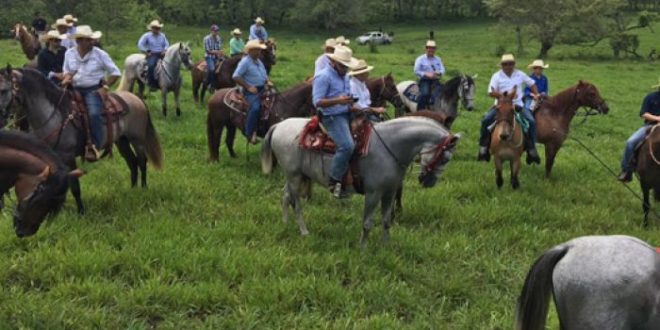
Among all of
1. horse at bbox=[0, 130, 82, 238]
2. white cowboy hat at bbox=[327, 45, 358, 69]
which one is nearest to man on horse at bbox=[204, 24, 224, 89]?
white cowboy hat at bbox=[327, 45, 358, 69]

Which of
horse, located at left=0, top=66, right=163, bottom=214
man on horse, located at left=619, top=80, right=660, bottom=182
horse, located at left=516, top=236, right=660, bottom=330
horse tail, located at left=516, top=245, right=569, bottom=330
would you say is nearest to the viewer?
horse, located at left=516, top=236, right=660, bottom=330

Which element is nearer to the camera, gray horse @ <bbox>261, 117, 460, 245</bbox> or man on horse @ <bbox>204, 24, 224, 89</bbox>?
gray horse @ <bbox>261, 117, 460, 245</bbox>

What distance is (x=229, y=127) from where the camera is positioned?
11789 millimetres

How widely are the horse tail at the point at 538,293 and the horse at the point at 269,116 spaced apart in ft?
24.8

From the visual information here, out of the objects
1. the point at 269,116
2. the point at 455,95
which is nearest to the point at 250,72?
the point at 269,116

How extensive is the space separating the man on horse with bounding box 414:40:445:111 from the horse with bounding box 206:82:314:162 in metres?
3.42

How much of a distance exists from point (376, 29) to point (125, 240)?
6594 centimetres

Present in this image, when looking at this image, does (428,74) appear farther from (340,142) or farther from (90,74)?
(90,74)

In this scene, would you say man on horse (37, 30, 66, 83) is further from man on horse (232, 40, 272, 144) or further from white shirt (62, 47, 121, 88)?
man on horse (232, 40, 272, 144)

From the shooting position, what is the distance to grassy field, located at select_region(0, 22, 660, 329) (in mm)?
5543

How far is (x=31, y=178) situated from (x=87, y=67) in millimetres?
3696

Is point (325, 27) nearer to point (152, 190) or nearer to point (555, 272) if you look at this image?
point (152, 190)

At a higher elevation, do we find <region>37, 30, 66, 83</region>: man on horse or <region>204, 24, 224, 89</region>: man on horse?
<region>37, 30, 66, 83</region>: man on horse

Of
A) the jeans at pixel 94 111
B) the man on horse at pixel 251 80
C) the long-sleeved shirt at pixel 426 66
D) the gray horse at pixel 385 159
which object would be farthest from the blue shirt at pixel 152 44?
the gray horse at pixel 385 159
